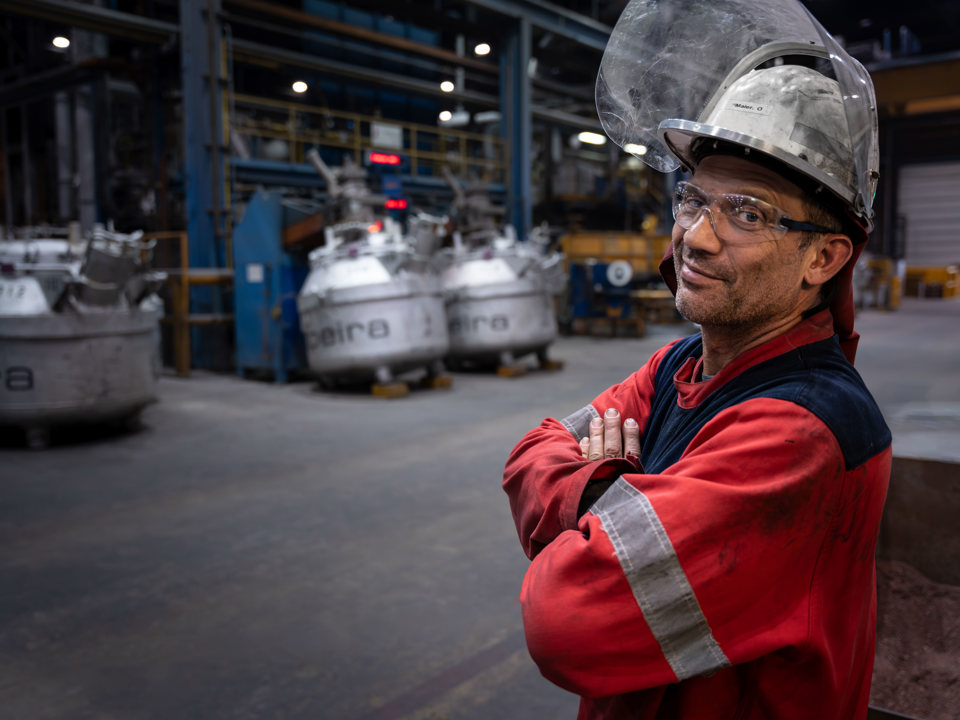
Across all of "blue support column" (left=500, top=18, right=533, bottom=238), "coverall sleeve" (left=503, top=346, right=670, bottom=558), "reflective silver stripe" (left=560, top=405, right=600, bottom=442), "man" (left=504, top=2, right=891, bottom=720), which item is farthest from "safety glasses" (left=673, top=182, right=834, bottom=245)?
"blue support column" (left=500, top=18, right=533, bottom=238)

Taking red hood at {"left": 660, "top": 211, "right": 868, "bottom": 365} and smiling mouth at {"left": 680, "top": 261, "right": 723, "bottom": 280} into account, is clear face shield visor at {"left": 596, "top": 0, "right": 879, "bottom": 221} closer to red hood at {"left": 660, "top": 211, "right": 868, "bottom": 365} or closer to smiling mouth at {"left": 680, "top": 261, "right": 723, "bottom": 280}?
red hood at {"left": 660, "top": 211, "right": 868, "bottom": 365}

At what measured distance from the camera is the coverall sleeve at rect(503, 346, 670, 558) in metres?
1.29

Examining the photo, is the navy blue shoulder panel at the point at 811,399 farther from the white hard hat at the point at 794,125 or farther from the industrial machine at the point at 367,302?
the industrial machine at the point at 367,302

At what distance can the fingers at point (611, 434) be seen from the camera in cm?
150

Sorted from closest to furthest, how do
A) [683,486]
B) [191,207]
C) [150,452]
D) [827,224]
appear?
[683,486], [827,224], [150,452], [191,207]

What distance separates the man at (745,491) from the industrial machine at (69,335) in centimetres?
563

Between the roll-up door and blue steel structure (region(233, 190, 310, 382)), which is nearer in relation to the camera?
blue steel structure (region(233, 190, 310, 382))

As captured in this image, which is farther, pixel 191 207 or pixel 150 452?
pixel 191 207

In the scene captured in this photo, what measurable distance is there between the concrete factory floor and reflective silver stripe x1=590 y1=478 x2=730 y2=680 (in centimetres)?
166

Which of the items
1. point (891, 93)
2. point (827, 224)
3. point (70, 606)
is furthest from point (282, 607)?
point (891, 93)

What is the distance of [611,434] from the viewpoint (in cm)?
153

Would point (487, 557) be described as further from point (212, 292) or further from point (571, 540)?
point (212, 292)

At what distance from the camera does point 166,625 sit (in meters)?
3.11

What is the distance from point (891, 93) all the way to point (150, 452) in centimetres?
1502
